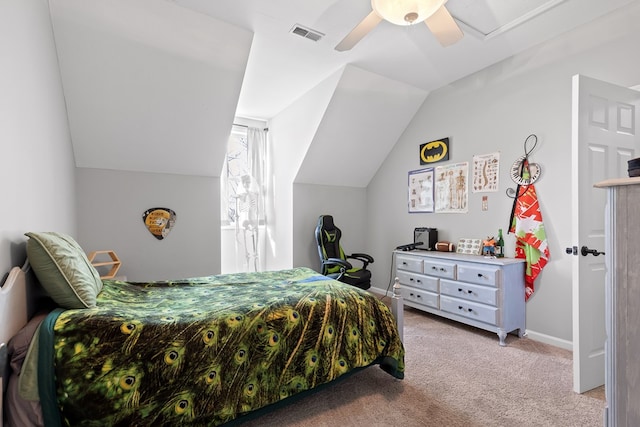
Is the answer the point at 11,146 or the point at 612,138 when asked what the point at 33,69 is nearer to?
the point at 11,146

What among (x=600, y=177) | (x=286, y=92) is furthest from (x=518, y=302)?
(x=286, y=92)

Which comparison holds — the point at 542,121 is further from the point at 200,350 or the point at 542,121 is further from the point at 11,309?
the point at 11,309

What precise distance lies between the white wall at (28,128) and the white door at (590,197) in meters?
3.13

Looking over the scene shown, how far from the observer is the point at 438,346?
2.66m

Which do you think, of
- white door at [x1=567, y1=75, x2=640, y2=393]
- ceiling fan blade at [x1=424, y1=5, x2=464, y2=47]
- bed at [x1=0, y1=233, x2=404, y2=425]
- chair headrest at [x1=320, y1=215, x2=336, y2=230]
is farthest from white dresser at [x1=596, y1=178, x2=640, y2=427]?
chair headrest at [x1=320, y1=215, x2=336, y2=230]

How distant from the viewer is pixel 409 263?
11.7 ft

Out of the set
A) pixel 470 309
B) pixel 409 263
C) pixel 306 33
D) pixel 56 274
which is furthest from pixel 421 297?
pixel 56 274

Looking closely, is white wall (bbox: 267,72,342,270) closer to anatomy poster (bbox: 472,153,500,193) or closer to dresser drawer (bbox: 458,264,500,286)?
anatomy poster (bbox: 472,153,500,193)

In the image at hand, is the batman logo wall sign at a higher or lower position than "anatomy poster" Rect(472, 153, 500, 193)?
higher

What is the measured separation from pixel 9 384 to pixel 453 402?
7.43ft

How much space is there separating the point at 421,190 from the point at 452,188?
44 cm

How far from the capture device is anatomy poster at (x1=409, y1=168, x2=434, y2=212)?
12.5 ft

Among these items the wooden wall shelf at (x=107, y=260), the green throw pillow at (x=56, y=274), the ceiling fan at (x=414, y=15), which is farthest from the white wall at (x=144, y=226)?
the ceiling fan at (x=414, y=15)

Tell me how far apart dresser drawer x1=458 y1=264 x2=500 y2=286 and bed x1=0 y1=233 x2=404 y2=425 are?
129cm
